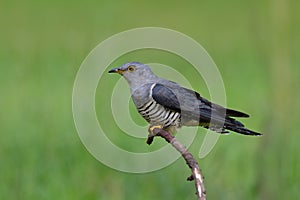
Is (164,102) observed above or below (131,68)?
below

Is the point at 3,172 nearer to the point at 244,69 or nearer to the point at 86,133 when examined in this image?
the point at 86,133

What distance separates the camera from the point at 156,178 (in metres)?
6.22

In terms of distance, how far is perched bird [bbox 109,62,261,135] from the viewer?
4.00 metres

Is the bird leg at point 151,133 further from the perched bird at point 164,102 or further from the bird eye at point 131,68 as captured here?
the bird eye at point 131,68

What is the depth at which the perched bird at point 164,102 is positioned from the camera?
3996 mm

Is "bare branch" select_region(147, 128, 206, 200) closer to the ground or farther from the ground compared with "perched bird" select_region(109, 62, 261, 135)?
closer to the ground

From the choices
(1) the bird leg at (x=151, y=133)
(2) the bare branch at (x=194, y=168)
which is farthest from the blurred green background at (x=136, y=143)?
(2) the bare branch at (x=194, y=168)

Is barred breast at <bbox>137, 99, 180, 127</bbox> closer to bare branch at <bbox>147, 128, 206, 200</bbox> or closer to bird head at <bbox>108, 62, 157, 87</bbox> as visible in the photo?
bird head at <bbox>108, 62, 157, 87</bbox>

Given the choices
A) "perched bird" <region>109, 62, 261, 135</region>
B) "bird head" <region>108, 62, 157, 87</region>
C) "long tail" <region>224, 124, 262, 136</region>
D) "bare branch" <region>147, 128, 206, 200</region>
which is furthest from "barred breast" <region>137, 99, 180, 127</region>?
"bare branch" <region>147, 128, 206, 200</region>

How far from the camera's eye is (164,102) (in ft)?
13.2

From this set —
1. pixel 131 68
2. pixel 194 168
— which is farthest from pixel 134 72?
pixel 194 168

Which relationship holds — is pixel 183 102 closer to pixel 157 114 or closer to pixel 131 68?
pixel 157 114

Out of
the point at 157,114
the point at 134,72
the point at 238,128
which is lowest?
the point at 238,128

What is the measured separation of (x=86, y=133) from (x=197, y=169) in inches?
117
